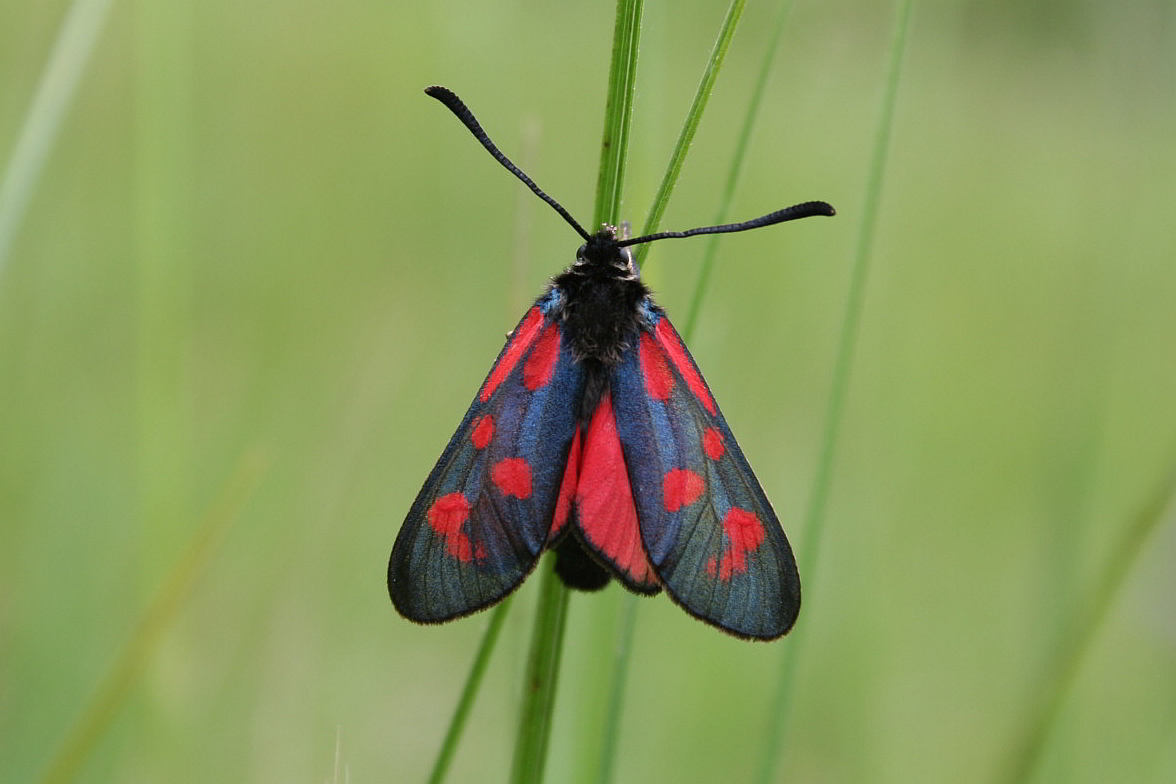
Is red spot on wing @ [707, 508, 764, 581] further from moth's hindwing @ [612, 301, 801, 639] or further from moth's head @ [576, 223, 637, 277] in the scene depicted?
moth's head @ [576, 223, 637, 277]

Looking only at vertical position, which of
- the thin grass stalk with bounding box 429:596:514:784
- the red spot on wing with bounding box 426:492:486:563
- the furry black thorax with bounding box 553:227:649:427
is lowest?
the thin grass stalk with bounding box 429:596:514:784

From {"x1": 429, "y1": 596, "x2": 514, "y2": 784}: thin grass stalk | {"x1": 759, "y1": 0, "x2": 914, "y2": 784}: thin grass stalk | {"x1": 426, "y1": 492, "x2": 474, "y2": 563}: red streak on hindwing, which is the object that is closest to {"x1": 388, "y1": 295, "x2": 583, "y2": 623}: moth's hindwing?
{"x1": 426, "y1": 492, "x2": 474, "y2": 563}: red streak on hindwing

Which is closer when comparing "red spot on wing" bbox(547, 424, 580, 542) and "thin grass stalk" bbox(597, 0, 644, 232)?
"thin grass stalk" bbox(597, 0, 644, 232)

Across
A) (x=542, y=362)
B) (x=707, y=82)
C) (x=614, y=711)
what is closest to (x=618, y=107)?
(x=707, y=82)

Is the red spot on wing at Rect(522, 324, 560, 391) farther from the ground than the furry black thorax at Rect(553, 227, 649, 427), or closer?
closer

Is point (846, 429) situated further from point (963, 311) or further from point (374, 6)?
point (374, 6)

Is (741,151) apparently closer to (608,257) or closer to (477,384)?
(608,257)

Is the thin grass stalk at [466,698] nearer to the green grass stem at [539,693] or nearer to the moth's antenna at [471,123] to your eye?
the green grass stem at [539,693]

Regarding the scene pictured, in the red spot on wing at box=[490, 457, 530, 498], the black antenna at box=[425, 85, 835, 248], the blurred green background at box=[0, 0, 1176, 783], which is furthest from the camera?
the blurred green background at box=[0, 0, 1176, 783]
